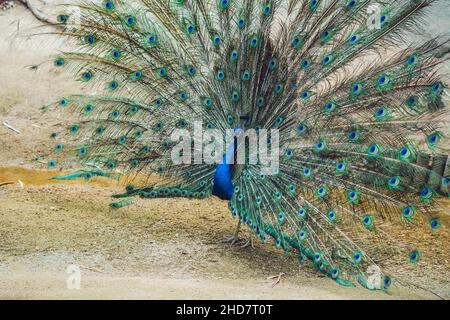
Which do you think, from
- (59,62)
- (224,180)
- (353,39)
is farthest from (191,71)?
(353,39)

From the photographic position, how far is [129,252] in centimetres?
645

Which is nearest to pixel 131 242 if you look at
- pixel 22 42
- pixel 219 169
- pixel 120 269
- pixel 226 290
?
pixel 120 269

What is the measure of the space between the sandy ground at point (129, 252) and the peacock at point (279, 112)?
0.39 m

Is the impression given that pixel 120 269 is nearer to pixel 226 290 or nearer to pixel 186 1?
pixel 226 290

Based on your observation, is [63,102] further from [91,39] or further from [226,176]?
[226,176]

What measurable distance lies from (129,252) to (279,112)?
91.1 inches

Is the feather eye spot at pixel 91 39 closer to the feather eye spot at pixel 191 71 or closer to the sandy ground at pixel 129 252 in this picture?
the feather eye spot at pixel 191 71

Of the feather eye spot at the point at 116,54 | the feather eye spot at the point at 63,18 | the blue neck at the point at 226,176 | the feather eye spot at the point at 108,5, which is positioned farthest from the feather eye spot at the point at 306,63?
the feather eye spot at the point at 63,18

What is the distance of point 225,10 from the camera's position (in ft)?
19.6

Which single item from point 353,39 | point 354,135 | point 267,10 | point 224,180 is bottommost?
point 224,180

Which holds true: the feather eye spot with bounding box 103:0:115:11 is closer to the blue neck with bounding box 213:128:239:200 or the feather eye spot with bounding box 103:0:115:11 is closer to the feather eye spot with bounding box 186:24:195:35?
the feather eye spot with bounding box 186:24:195:35

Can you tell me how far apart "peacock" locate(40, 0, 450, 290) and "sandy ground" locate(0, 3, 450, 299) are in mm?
388

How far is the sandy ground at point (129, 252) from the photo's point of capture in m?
5.04

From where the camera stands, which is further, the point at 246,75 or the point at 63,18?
the point at 246,75
